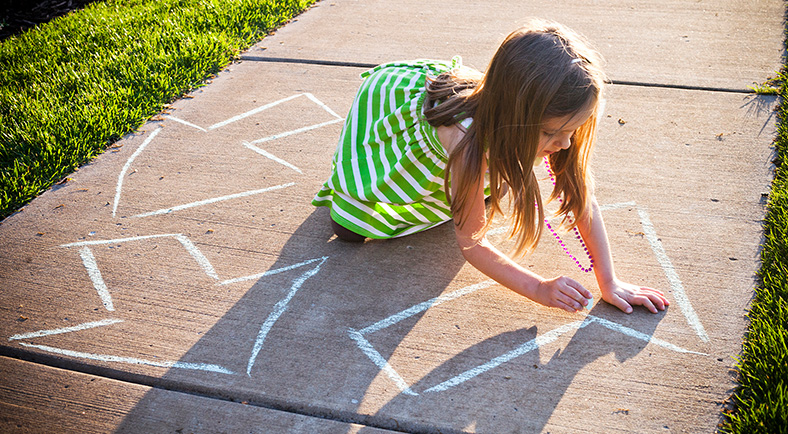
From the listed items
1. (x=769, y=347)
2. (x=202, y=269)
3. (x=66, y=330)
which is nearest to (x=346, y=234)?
(x=202, y=269)

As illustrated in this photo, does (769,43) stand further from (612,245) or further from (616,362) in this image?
(616,362)

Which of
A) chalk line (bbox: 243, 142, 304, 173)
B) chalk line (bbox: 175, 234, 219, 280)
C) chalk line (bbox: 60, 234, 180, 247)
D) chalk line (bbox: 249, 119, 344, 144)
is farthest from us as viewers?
chalk line (bbox: 249, 119, 344, 144)

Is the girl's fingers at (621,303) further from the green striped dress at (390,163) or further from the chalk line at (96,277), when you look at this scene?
the chalk line at (96,277)

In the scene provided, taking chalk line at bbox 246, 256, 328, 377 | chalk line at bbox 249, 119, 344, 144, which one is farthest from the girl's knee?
chalk line at bbox 249, 119, 344, 144

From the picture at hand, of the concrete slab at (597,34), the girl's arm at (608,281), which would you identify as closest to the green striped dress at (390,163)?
the girl's arm at (608,281)

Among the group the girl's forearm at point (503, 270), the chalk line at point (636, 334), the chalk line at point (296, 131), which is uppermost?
the chalk line at point (296, 131)

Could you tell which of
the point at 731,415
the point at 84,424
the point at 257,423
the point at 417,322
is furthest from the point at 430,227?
the point at 84,424

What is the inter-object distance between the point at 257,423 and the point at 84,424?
21.1 inches

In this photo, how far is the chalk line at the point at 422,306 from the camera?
2068 mm

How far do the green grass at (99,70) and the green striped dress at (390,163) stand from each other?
57.7 inches

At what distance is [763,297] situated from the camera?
2.06 metres

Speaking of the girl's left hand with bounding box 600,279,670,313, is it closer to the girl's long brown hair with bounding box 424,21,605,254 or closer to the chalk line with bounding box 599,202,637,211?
the girl's long brown hair with bounding box 424,21,605,254

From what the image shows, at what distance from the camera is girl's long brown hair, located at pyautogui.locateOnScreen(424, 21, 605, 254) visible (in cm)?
170

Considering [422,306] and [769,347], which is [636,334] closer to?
[769,347]
